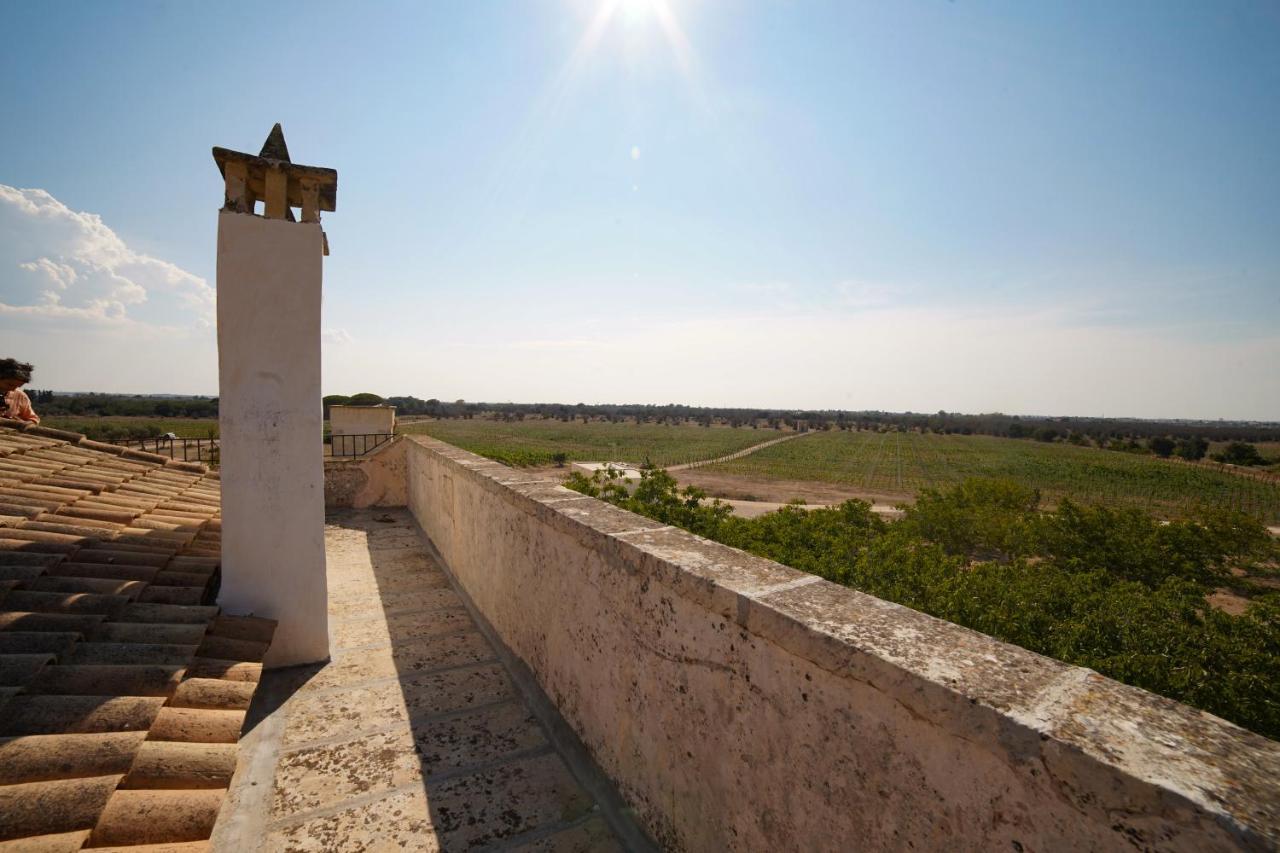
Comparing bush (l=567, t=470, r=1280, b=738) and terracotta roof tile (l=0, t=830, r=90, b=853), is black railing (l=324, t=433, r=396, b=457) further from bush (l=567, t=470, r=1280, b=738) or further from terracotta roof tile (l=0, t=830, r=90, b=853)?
terracotta roof tile (l=0, t=830, r=90, b=853)

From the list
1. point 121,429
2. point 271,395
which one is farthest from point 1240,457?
point 121,429

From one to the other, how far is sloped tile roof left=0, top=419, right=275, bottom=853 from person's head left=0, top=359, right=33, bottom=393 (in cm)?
274

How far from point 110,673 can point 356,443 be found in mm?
10771

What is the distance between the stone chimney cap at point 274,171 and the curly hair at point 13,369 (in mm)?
4520

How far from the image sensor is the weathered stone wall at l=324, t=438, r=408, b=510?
8.58m

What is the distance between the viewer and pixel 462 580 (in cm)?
496

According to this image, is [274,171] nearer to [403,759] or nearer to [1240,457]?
[403,759]

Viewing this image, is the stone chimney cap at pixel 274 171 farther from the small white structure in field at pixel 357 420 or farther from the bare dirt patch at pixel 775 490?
the bare dirt patch at pixel 775 490

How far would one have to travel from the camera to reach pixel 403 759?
9.05 feet

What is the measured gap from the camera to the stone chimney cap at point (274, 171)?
337 cm

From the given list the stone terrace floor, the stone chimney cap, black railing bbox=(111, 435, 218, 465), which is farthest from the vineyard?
the stone terrace floor

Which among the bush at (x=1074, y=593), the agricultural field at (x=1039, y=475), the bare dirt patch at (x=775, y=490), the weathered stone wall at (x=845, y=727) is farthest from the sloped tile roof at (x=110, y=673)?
the agricultural field at (x=1039, y=475)

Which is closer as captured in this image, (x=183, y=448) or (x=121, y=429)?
(x=183, y=448)

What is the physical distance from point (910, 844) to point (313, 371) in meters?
3.72
